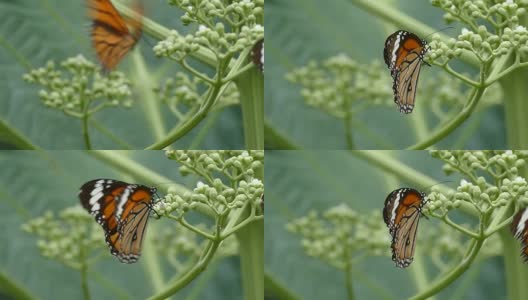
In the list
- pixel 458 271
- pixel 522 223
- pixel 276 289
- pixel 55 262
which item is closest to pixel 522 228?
pixel 522 223

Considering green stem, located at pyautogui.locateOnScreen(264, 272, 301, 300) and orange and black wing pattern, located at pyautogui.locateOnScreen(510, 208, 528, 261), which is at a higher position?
orange and black wing pattern, located at pyautogui.locateOnScreen(510, 208, 528, 261)

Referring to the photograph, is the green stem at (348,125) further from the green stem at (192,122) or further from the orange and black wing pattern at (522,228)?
A: the orange and black wing pattern at (522,228)

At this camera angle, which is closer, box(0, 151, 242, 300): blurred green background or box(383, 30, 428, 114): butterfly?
box(383, 30, 428, 114): butterfly

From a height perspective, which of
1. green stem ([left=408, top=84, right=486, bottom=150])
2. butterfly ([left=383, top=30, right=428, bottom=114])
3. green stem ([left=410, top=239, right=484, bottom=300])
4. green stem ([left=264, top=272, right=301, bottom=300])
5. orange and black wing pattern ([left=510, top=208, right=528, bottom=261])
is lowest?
green stem ([left=264, top=272, right=301, bottom=300])

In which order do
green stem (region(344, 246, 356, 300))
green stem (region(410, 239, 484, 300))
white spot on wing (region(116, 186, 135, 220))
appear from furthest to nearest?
A: green stem (region(344, 246, 356, 300)) → white spot on wing (region(116, 186, 135, 220)) → green stem (region(410, 239, 484, 300))

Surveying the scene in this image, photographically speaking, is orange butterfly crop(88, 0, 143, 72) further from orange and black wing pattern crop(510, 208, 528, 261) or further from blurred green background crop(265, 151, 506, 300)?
orange and black wing pattern crop(510, 208, 528, 261)

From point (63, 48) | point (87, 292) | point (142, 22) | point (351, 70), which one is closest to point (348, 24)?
point (351, 70)

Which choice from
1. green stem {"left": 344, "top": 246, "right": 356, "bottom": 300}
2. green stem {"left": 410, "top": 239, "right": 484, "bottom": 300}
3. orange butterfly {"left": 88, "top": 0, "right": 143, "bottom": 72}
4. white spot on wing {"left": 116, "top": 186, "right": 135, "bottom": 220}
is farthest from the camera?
green stem {"left": 344, "top": 246, "right": 356, "bottom": 300}

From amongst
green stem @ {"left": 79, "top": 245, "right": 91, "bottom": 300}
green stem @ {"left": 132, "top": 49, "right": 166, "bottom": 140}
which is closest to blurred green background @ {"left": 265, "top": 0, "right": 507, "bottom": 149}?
green stem @ {"left": 132, "top": 49, "right": 166, "bottom": 140}
